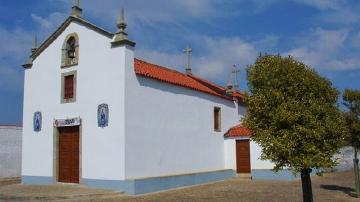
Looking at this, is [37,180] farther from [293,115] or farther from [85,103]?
[293,115]

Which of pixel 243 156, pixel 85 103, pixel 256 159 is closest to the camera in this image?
pixel 85 103

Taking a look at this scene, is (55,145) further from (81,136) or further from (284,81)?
(284,81)

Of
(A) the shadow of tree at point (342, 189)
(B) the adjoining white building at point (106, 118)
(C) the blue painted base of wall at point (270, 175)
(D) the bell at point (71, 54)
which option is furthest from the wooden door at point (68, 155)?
(A) the shadow of tree at point (342, 189)

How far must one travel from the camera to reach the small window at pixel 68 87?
1962 centimetres

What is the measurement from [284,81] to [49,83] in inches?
515

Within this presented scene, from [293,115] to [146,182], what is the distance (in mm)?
9072

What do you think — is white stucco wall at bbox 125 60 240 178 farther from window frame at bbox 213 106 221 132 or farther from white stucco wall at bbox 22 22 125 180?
white stucco wall at bbox 22 22 125 180

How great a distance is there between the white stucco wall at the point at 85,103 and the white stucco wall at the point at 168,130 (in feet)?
1.85

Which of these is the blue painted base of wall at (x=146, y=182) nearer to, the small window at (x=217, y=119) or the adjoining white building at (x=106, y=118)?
the adjoining white building at (x=106, y=118)

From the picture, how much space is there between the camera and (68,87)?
1995cm

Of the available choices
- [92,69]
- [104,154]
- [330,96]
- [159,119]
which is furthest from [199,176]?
[330,96]

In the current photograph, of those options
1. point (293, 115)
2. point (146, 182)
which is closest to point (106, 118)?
point (146, 182)

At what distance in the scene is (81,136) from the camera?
62.4 ft

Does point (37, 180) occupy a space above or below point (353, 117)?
below
